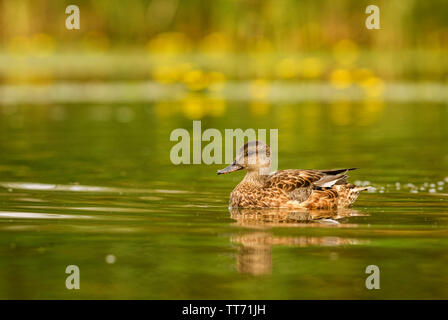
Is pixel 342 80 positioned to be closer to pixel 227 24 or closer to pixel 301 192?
pixel 227 24

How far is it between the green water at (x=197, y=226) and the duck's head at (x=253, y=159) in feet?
1.31

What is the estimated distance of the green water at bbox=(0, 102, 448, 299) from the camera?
6320 millimetres

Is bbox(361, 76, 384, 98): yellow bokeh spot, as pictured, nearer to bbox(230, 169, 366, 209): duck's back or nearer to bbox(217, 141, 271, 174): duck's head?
bbox(217, 141, 271, 174): duck's head

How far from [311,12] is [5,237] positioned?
2161cm

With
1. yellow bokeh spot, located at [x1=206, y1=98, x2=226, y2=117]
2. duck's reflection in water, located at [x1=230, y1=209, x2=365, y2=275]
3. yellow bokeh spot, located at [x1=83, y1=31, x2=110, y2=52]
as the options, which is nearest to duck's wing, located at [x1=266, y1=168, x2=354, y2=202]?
duck's reflection in water, located at [x1=230, y1=209, x2=365, y2=275]

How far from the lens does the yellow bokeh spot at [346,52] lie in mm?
28359

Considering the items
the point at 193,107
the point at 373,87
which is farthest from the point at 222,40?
the point at 193,107

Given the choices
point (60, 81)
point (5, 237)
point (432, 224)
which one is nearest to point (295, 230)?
point (432, 224)

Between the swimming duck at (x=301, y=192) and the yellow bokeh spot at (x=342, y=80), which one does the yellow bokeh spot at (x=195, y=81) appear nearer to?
the yellow bokeh spot at (x=342, y=80)

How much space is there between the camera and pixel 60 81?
26.2 metres

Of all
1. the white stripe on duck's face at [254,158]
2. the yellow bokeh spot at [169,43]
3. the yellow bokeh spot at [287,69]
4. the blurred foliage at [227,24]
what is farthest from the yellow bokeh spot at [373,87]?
the white stripe on duck's face at [254,158]

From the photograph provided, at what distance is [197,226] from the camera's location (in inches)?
322

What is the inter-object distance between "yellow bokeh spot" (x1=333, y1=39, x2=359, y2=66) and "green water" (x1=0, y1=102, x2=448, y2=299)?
12923mm
